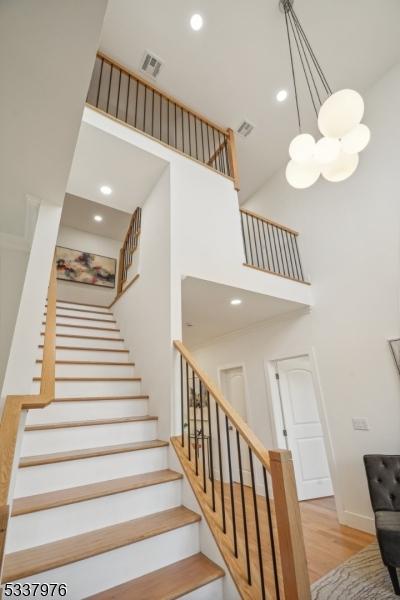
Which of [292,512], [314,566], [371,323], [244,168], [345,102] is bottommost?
[314,566]

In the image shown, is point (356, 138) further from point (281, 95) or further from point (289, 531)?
point (281, 95)

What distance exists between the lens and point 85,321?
4.03 metres

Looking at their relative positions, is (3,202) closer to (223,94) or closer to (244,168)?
(223,94)

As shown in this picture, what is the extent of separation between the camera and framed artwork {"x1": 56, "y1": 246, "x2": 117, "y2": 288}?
607 cm

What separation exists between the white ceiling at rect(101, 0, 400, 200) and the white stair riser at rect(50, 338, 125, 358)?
4015mm

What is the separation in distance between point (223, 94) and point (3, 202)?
3.87 metres

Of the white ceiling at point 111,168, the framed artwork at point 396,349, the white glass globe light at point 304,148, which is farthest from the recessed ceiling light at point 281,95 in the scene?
the framed artwork at point 396,349

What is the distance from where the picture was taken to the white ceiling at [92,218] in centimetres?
595

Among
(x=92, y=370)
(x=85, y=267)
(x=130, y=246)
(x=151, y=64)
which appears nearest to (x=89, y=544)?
(x=92, y=370)

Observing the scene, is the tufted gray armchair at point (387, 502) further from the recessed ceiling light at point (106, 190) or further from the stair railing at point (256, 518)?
the recessed ceiling light at point (106, 190)

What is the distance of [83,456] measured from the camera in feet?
6.31

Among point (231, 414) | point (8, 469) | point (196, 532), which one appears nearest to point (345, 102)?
point (231, 414)

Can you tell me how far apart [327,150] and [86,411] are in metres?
3.05

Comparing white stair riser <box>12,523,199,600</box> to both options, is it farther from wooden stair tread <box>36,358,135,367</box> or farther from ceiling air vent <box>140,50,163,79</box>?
ceiling air vent <box>140,50,163,79</box>
